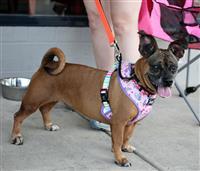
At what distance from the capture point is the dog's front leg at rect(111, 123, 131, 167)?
3.34 metres

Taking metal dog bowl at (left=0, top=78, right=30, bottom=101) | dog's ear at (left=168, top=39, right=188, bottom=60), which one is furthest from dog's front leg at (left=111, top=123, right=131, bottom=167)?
metal dog bowl at (left=0, top=78, right=30, bottom=101)

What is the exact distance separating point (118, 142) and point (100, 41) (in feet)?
3.51

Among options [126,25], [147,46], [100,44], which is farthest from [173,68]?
[100,44]

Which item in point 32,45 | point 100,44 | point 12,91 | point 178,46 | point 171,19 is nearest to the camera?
point 178,46

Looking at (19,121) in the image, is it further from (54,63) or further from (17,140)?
(54,63)

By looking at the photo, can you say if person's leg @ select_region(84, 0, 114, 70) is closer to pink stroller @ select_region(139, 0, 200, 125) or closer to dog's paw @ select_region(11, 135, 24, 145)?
pink stroller @ select_region(139, 0, 200, 125)

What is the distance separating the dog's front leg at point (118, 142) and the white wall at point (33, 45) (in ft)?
7.38

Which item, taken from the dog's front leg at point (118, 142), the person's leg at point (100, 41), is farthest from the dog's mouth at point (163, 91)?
the person's leg at point (100, 41)

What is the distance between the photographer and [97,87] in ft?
11.5

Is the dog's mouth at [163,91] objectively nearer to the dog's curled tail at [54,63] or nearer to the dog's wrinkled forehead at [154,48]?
the dog's wrinkled forehead at [154,48]

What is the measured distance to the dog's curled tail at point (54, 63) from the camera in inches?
143

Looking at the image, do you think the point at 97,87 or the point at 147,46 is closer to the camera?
the point at 147,46

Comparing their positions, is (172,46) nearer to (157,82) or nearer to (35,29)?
(157,82)

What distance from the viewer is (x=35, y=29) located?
5348 millimetres
